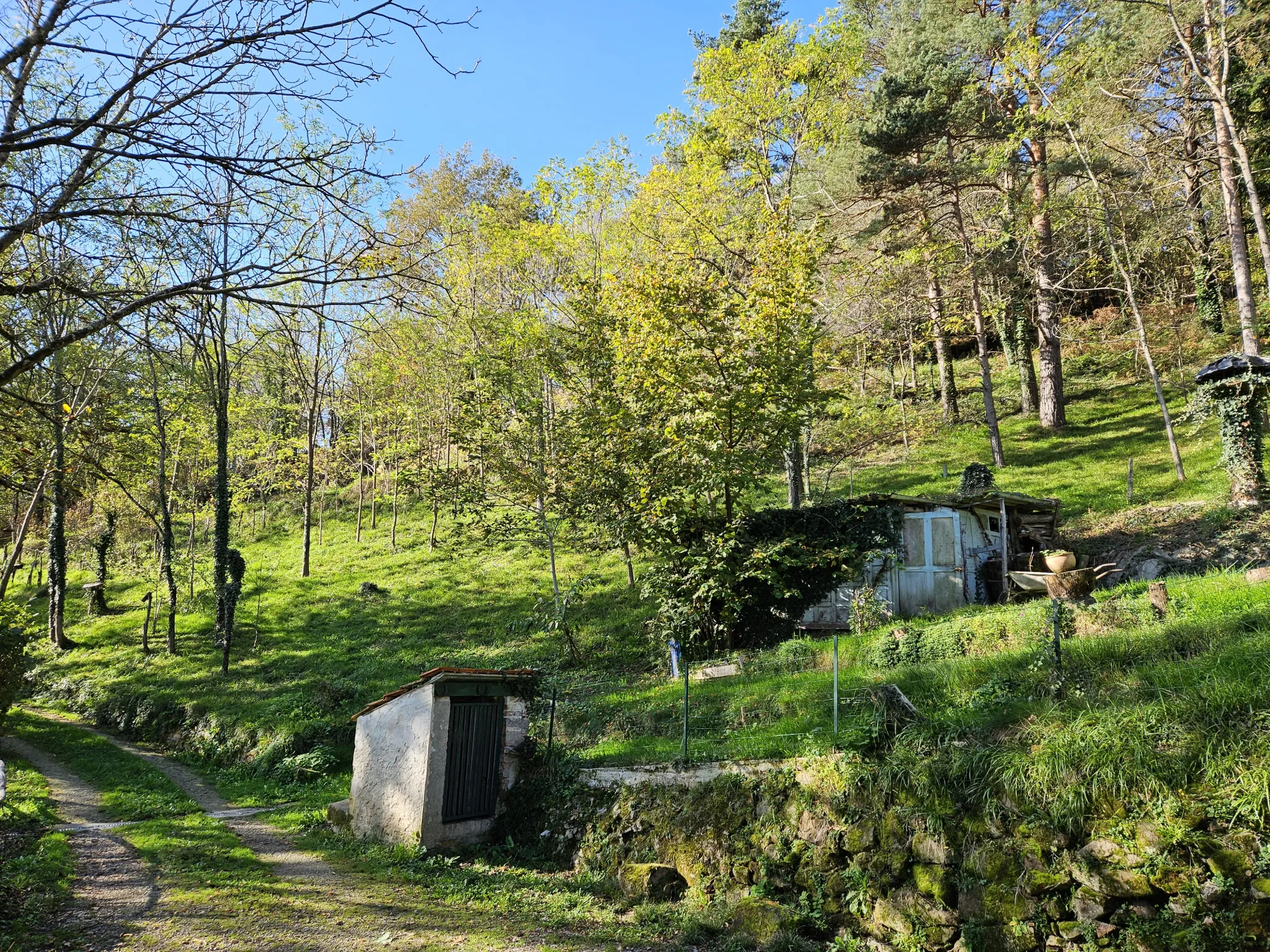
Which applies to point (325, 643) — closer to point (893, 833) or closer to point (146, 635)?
point (146, 635)

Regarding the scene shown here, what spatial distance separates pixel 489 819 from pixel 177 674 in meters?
12.8

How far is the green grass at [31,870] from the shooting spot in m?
6.34

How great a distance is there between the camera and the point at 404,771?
31.3 feet

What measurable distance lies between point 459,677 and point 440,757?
105 cm

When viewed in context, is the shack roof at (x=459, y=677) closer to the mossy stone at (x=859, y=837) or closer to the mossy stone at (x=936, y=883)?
the mossy stone at (x=859, y=837)

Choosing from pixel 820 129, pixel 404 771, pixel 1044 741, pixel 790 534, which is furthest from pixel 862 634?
pixel 820 129

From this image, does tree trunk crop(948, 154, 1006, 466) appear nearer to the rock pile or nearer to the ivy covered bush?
the rock pile

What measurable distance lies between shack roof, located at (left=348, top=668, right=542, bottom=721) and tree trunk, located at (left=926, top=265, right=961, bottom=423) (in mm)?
17330

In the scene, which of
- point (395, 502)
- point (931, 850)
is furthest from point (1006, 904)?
point (395, 502)

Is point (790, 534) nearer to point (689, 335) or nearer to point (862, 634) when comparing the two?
point (862, 634)

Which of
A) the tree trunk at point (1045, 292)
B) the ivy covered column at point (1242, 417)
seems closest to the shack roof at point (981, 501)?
the ivy covered column at point (1242, 417)

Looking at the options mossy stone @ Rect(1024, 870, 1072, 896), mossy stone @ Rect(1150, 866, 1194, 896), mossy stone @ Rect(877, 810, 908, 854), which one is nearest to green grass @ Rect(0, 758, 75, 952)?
mossy stone @ Rect(877, 810, 908, 854)

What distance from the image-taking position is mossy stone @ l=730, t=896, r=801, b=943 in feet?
21.2

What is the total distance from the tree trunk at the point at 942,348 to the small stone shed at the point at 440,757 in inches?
709
